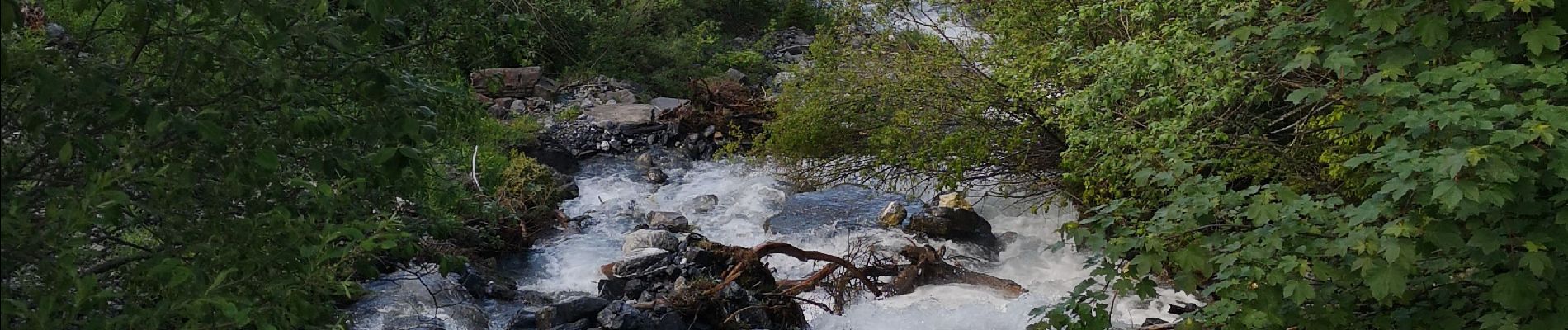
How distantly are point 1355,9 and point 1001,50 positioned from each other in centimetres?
387

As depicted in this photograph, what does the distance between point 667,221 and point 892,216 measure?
1773mm

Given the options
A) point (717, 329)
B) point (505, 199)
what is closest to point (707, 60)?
point (505, 199)

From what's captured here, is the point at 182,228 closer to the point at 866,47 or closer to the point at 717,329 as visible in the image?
the point at 717,329

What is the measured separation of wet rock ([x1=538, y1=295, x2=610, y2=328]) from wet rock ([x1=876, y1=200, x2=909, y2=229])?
131 inches

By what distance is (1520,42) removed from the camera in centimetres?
360

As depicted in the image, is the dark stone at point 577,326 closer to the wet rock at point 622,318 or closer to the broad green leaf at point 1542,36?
the wet rock at point 622,318

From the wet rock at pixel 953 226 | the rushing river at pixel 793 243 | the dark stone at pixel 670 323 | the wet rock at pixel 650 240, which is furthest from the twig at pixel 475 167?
the wet rock at pixel 953 226

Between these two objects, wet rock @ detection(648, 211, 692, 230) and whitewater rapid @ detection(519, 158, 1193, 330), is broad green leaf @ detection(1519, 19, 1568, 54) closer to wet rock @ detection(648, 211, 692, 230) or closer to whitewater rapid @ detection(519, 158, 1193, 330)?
whitewater rapid @ detection(519, 158, 1193, 330)

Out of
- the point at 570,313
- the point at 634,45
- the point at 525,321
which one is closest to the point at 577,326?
the point at 570,313

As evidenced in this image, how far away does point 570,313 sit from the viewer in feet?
21.4

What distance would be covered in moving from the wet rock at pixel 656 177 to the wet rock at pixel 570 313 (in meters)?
4.18

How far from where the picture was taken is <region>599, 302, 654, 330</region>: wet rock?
6.32 meters

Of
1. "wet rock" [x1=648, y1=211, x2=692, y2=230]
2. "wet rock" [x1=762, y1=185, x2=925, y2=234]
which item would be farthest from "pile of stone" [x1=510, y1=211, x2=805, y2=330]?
"wet rock" [x1=762, y1=185, x2=925, y2=234]

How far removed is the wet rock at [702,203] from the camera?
983cm
